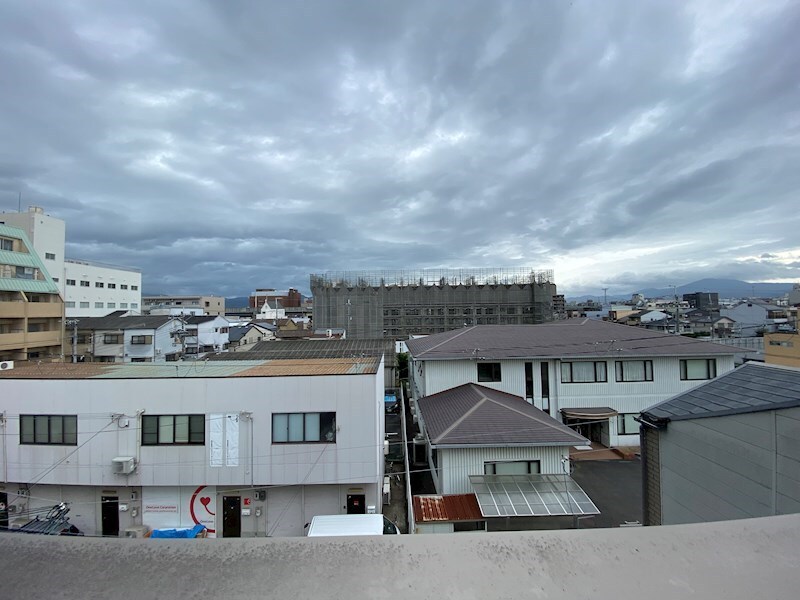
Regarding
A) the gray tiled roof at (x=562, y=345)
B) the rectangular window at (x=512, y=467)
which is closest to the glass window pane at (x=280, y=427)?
the rectangular window at (x=512, y=467)

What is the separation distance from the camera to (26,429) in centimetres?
834

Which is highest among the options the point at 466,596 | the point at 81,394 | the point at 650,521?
the point at 466,596

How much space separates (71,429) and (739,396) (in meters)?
11.4

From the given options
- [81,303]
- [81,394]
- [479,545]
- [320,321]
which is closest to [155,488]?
[81,394]

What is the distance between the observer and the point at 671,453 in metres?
4.25

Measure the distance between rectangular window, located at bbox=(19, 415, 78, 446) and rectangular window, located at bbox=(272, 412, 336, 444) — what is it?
434 cm

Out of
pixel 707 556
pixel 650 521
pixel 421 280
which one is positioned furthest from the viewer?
pixel 421 280

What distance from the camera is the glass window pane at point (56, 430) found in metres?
8.27

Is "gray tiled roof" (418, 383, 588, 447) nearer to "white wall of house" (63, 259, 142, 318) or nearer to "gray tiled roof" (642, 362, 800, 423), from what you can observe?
"gray tiled roof" (642, 362, 800, 423)

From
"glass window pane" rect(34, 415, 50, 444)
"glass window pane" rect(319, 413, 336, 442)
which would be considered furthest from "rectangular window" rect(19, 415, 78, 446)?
"glass window pane" rect(319, 413, 336, 442)

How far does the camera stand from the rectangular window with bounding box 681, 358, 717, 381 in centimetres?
1253

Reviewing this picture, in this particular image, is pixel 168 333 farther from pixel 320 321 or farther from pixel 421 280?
pixel 421 280

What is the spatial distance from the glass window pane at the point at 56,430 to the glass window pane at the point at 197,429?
2827 mm

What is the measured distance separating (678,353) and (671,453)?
395 inches
